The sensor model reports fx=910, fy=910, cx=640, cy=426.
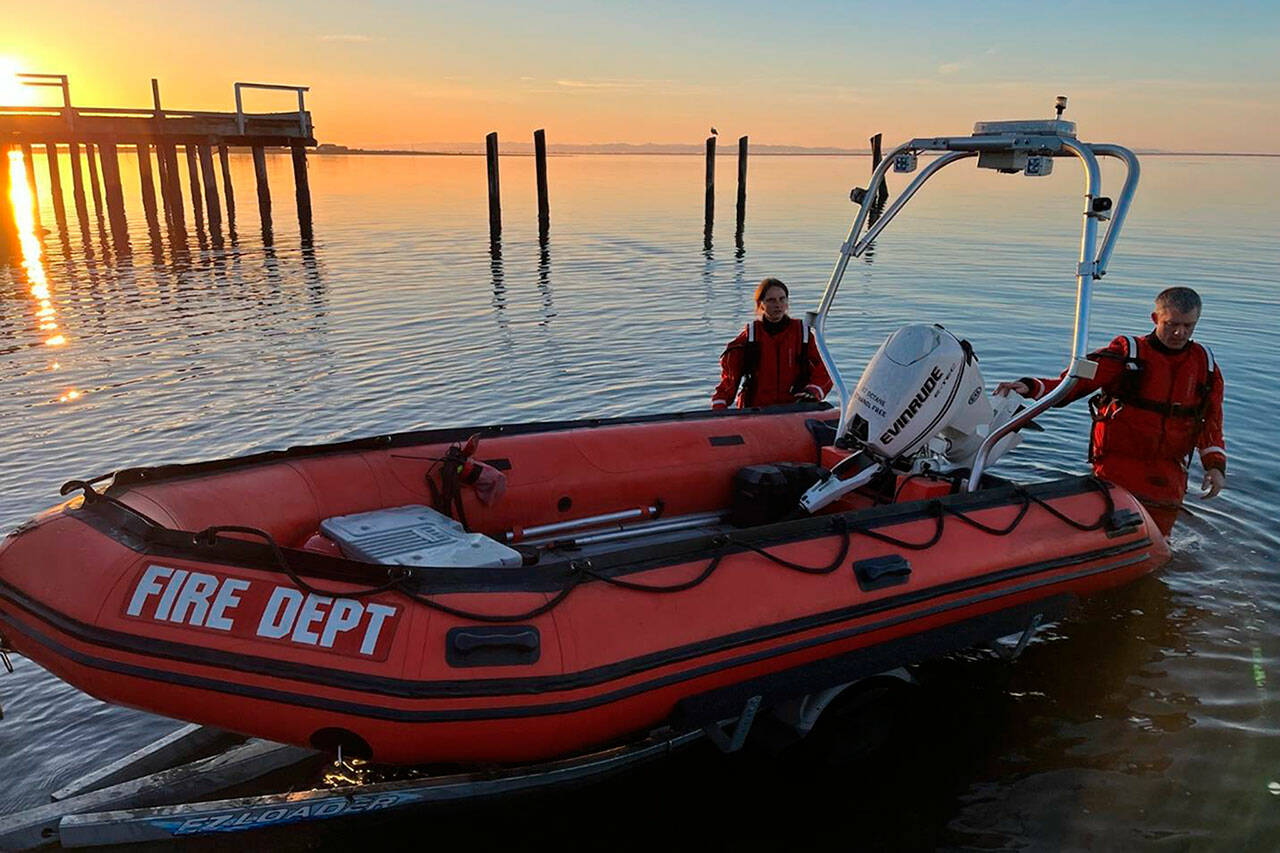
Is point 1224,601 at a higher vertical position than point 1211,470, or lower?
lower

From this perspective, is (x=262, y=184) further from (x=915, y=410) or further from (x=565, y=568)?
(x=565, y=568)

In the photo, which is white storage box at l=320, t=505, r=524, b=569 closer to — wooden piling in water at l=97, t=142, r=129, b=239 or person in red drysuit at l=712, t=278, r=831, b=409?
person in red drysuit at l=712, t=278, r=831, b=409

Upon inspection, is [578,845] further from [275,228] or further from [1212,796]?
[275,228]

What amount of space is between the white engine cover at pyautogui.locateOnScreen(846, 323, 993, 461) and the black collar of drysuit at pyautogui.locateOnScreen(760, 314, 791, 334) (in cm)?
177

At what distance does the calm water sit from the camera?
3.59 metres

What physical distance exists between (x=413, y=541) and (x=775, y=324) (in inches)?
126

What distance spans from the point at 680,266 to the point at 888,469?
14.7 metres

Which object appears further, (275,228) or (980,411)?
(275,228)

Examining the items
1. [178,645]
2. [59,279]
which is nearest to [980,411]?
[178,645]

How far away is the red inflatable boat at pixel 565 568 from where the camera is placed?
3.02 metres

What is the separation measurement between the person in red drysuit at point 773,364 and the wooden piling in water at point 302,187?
17971 millimetres

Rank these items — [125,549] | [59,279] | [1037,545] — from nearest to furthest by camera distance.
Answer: [125,549], [1037,545], [59,279]

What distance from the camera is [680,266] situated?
736 inches

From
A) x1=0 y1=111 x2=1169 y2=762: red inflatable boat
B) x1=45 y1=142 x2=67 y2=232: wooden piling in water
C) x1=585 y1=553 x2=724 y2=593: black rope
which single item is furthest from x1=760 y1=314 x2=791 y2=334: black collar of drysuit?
x1=45 y1=142 x2=67 y2=232: wooden piling in water
